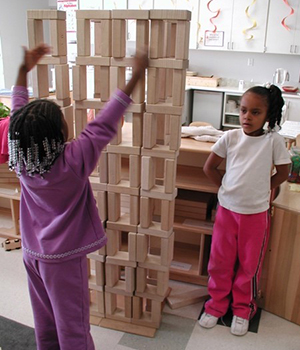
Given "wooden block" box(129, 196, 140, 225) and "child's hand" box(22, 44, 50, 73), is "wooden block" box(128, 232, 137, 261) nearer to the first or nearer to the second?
"wooden block" box(129, 196, 140, 225)

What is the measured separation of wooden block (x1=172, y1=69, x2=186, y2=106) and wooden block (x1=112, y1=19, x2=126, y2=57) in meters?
0.23

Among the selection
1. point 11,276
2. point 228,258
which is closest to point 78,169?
point 228,258

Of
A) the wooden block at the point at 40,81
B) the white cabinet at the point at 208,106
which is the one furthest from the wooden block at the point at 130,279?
the white cabinet at the point at 208,106

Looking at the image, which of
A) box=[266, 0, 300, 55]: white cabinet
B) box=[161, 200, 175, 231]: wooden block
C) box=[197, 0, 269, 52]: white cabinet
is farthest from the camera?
box=[197, 0, 269, 52]: white cabinet

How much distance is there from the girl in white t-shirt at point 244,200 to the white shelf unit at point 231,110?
3678 millimetres

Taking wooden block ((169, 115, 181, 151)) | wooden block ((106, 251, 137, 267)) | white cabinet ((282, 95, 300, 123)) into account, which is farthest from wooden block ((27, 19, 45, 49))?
white cabinet ((282, 95, 300, 123))

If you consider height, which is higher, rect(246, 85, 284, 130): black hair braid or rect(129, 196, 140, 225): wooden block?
rect(246, 85, 284, 130): black hair braid

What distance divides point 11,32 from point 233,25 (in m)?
3.20

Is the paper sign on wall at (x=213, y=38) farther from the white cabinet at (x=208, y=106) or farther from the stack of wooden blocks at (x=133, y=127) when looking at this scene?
the stack of wooden blocks at (x=133, y=127)

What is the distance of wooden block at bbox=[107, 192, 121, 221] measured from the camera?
1803 millimetres

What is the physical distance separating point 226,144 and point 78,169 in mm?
858

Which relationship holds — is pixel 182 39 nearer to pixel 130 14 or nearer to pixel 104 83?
pixel 130 14

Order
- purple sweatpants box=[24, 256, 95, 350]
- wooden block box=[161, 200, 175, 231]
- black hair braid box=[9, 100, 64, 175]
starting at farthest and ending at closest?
wooden block box=[161, 200, 175, 231]
purple sweatpants box=[24, 256, 95, 350]
black hair braid box=[9, 100, 64, 175]

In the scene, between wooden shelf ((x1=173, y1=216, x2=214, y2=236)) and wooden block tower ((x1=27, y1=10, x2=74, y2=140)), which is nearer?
wooden block tower ((x1=27, y1=10, x2=74, y2=140))
